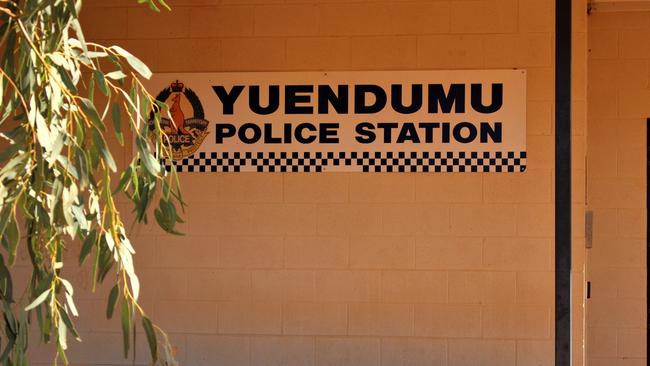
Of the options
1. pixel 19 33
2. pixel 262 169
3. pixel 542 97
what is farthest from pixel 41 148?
pixel 542 97

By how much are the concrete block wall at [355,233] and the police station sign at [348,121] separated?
0.26 feet

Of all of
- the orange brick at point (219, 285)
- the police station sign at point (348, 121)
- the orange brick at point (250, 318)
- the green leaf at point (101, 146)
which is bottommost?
the orange brick at point (250, 318)

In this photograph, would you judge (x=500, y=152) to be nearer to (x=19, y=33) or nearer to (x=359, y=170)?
(x=359, y=170)

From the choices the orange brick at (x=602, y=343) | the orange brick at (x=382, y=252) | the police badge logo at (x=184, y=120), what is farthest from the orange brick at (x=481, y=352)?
the police badge logo at (x=184, y=120)

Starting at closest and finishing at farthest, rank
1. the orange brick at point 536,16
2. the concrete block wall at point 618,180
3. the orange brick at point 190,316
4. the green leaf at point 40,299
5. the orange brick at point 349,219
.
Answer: the green leaf at point 40,299 → the orange brick at point 536,16 → the orange brick at point 349,219 → the orange brick at point 190,316 → the concrete block wall at point 618,180

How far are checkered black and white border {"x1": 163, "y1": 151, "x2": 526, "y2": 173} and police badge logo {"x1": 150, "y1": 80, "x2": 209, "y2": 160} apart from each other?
0.25 feet

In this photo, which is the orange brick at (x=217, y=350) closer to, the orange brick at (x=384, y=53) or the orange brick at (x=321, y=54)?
the orange brick at (x=321, y=54)

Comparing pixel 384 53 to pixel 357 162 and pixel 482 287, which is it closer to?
pixel 357 162

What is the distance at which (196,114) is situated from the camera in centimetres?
558

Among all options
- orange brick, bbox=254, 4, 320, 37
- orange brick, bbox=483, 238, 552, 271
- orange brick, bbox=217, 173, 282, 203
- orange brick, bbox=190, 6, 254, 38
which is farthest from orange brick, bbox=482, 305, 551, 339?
orange brick, bbox=190, 6, 254, 38

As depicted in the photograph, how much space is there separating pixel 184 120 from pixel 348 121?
1.04 meters

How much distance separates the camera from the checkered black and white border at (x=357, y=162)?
213 inches

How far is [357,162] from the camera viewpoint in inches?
216

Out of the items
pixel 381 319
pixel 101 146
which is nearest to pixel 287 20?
pixel 381 319
